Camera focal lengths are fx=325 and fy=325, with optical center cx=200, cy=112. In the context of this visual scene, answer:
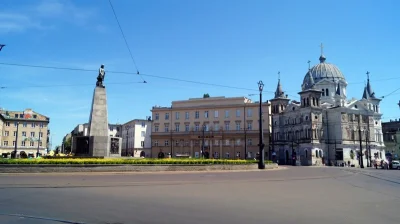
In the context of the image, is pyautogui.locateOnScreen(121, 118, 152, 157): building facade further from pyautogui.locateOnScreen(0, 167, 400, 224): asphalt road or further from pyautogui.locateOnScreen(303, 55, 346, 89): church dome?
pyautogui.locateOnScreen(0, 167, 400, 224): asphalt road

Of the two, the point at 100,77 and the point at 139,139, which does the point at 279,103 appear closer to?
the point at 139,139

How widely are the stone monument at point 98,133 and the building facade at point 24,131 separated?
6703 cm

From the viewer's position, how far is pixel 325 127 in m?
79.9

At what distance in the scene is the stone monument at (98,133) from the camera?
87.7 feet

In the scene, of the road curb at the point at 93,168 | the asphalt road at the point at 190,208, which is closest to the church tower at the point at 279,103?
the road curb at the point at 93,168

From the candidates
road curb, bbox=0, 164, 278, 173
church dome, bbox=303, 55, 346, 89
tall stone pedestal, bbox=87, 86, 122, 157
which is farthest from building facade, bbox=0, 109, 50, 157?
church dome, bbox=303, 55, 346, 89

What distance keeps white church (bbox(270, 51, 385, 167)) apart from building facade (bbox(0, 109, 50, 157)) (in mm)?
63304

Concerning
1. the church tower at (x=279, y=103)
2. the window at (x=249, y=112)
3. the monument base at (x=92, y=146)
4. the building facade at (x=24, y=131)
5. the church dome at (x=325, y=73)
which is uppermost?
the church dome at (x=325, y=73)

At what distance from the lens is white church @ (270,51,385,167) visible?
73875mm

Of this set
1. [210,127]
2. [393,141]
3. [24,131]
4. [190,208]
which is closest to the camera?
[190,208]

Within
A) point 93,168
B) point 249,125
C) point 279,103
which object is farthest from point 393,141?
point 93,168

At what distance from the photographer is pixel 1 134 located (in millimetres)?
83750

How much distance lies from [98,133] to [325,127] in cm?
6592

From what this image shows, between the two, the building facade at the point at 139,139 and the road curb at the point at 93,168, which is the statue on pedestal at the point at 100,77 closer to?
the road curb at the point at 93,168
